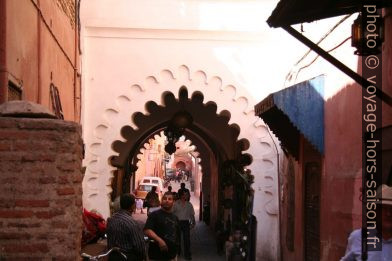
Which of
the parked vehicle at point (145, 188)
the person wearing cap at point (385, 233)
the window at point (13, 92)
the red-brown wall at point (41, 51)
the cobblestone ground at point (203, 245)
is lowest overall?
the cobblestone ground at point (203, 245)

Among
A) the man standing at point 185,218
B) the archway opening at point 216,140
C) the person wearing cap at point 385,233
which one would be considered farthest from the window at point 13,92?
the man standing at point 185,218

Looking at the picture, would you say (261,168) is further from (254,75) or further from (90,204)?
(90,204)

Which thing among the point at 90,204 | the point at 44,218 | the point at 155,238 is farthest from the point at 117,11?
the point at 44,218

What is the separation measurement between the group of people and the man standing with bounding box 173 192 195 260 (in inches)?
183

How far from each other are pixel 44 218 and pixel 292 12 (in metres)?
2.49

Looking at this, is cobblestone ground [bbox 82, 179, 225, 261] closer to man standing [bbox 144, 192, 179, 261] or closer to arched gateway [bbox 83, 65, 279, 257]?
arched gateway [bbox 83, 65, 279, 257]

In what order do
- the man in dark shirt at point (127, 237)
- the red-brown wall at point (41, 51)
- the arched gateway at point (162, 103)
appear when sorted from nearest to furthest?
the red-brown wall at point (41, 51) < the man in dark shirt at point (127, 237) < the arched gateway at point (162, 103)

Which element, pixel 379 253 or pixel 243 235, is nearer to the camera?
pixel 379 253

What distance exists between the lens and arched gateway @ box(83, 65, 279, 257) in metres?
9.08

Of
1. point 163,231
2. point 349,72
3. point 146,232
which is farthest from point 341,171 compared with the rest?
point 146,232

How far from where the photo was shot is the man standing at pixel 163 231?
570cm

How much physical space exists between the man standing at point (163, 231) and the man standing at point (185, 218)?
4.96 m

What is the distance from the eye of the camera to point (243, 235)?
8953 millimetres

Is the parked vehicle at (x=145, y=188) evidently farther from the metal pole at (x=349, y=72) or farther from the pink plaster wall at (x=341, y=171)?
the metal pole at (x=349, y=72)
